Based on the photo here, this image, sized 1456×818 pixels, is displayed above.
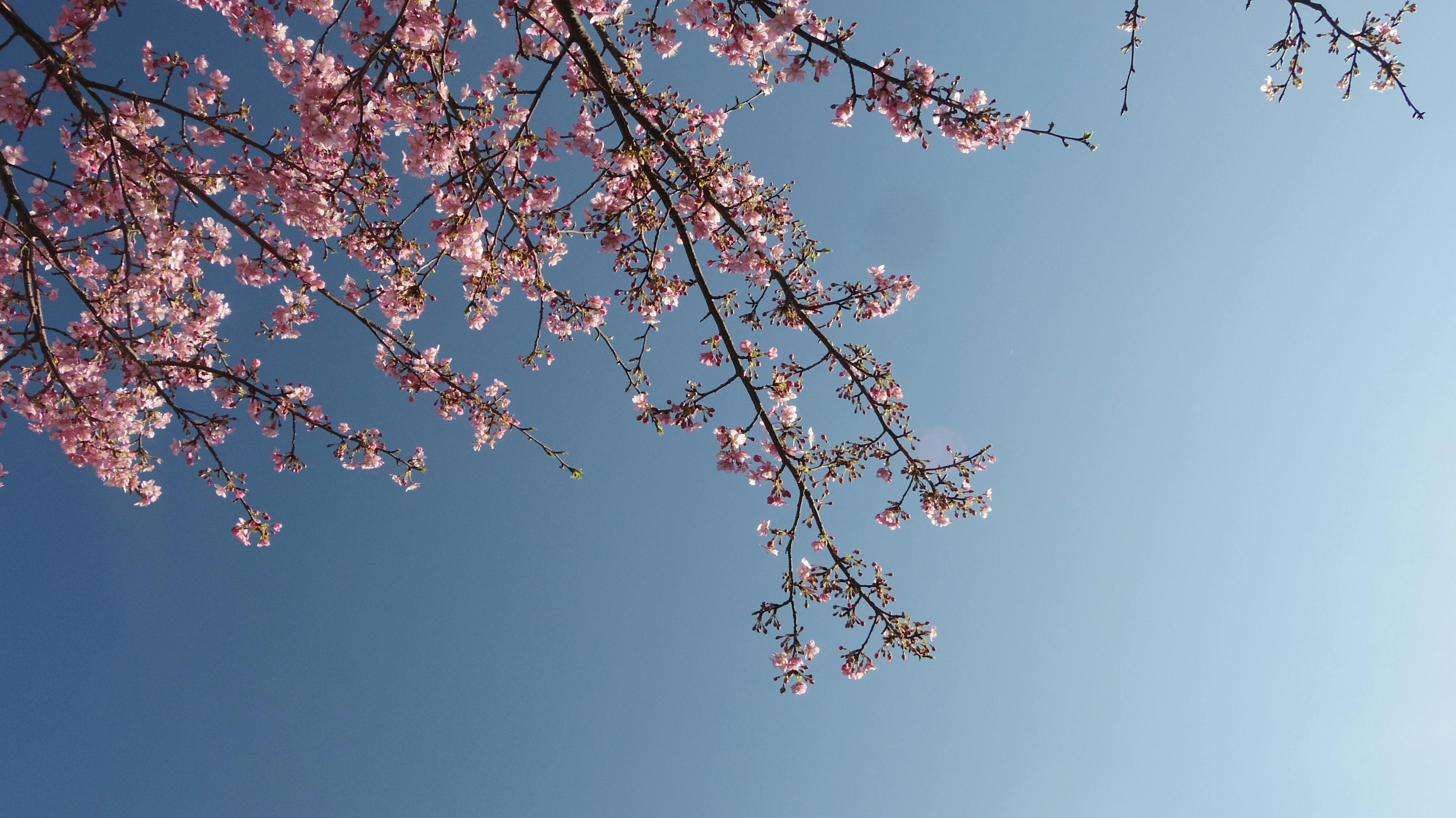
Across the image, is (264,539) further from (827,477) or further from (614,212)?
(827,477)

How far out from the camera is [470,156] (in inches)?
173

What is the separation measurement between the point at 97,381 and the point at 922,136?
24.3ft

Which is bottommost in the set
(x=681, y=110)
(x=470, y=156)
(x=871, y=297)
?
(x=871, y=297)

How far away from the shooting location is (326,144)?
166 inches

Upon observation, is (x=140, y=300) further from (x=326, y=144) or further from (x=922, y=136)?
(x=922, y=136)

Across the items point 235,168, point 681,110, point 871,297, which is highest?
point 235,168

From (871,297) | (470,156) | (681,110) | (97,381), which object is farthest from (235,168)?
(871,297)

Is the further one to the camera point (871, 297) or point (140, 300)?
point (140, 300)

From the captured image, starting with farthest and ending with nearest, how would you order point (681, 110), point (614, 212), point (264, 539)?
point (264, 539)
point (614, 212)
point (681, 110)

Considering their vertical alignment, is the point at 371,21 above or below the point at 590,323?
above

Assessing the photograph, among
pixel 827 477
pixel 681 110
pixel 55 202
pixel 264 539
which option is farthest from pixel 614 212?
pixel 55 202

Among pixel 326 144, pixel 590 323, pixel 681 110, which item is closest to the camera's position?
pixel 326 144

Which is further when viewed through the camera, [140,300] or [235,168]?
[140,300]

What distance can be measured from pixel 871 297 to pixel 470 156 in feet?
10.6
